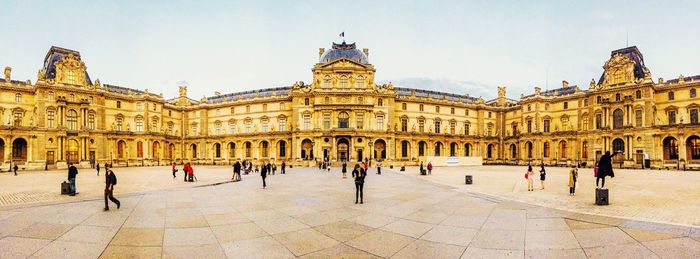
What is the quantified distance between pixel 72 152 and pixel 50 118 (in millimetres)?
5715

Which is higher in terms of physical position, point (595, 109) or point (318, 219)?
point (595, 109)

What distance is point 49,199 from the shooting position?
47.0ft

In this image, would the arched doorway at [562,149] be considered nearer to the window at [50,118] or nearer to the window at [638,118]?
the window at [638,118]

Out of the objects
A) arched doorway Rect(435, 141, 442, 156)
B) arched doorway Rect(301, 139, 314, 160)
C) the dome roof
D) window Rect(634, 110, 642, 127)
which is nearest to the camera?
window Rect(634, 110, 642, 127)

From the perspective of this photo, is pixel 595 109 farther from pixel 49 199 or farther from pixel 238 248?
pixel 49 199

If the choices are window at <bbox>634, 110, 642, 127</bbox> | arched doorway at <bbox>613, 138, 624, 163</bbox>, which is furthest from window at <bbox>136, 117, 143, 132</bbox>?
window at <bbox>634, 110, 642, 127</bbox>

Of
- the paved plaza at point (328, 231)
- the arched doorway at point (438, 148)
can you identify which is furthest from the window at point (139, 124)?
the arched doorway at point (438, 148)

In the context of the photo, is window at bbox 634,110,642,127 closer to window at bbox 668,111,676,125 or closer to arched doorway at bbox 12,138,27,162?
window at bbox 668,111,676,125

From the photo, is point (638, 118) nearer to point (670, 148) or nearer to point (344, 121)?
point (670, 148)

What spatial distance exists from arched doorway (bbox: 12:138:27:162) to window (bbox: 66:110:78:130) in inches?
234

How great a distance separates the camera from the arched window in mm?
49500

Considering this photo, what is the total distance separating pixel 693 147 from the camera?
44625mm

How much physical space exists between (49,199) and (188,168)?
8.51 meters

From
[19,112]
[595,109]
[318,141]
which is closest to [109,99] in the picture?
[19,112]
